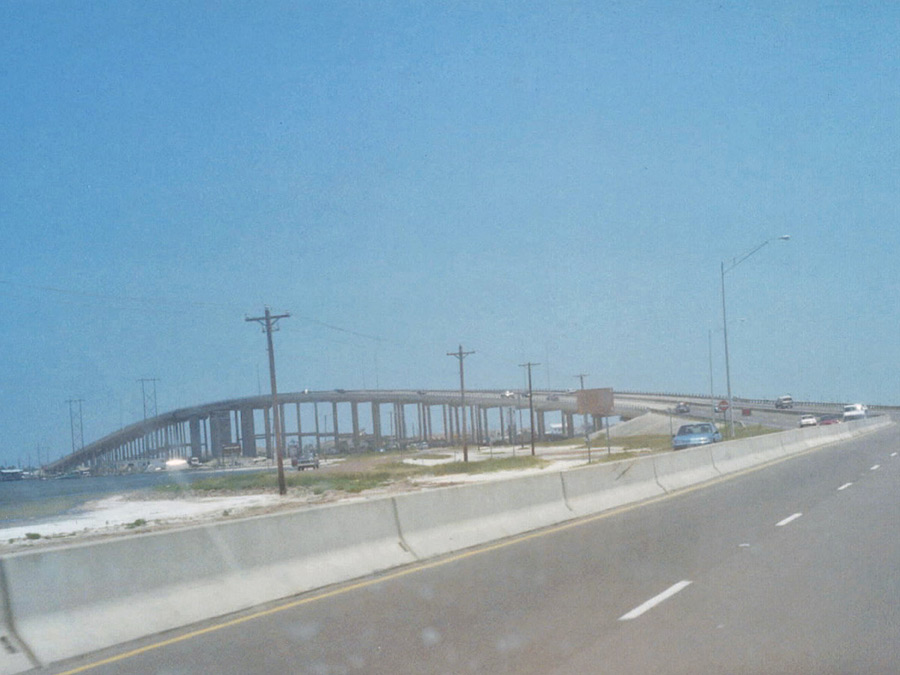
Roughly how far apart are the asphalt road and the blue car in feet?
131

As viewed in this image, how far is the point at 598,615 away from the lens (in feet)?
32.9

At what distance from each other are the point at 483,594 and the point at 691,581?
2.38 m

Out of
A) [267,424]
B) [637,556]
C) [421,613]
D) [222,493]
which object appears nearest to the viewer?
[421,613]

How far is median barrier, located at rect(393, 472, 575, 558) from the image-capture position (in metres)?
15.3

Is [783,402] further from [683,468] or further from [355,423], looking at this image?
[683,468]

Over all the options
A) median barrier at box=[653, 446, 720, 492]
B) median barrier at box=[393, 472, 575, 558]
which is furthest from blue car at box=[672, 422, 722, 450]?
median barrier at box=[393, 472, 575, 558]

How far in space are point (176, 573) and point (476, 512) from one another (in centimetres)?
728

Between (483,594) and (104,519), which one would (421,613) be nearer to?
(483,594)

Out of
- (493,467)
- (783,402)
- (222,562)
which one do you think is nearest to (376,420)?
(783,402)

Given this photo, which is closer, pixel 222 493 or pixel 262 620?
pixel 262 620

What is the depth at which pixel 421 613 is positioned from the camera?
1065cm

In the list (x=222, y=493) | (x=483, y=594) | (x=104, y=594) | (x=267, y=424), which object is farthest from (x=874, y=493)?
(x=267, y=424)

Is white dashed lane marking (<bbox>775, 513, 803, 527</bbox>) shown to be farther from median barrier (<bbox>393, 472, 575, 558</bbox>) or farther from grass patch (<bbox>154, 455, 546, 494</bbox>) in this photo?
grass patch (<bbox>154, 455, 546, 494</bbox>)

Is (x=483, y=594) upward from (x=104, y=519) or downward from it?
upward
